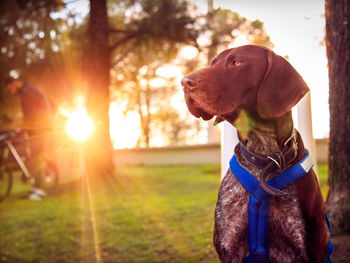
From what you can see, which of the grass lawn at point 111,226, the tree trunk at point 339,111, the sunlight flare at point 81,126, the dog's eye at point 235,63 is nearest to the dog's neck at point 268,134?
the dog's eye at point 235,63

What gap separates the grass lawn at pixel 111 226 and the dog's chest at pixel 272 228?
0.60 meters

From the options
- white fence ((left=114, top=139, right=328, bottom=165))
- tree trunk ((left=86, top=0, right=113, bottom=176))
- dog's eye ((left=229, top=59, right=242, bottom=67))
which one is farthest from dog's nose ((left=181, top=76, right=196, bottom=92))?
white fence ((left=114, top=139, right=328, bottom=165))

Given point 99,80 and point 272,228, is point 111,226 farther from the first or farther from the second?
point 99,80

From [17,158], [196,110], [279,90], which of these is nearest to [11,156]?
[17,158]

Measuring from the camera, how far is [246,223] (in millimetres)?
1542

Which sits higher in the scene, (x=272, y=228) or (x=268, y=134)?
(x=268, y=134)

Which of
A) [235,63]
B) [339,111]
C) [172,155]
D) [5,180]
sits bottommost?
[172,155]

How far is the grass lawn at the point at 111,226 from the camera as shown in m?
3.46

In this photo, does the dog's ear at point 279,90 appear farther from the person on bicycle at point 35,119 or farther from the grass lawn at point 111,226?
the person on bicycle at point 35,119

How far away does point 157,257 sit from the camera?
3.33m

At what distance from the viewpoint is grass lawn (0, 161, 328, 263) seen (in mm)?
3457

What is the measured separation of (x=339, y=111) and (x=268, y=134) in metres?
1.23

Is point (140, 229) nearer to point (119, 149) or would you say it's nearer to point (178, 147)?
point (178, 147)

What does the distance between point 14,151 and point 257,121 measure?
249 inches
